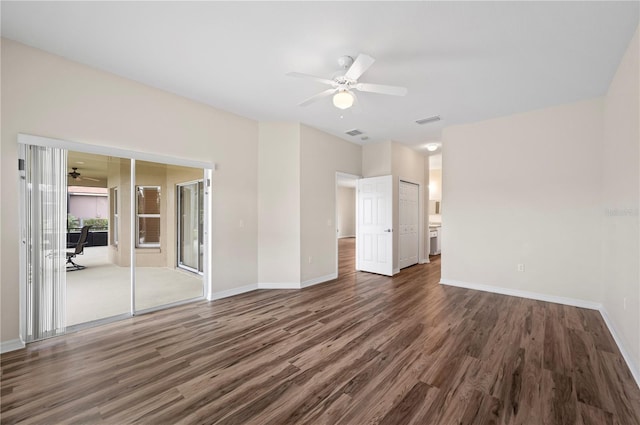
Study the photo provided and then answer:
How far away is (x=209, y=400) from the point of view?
192 centimetres

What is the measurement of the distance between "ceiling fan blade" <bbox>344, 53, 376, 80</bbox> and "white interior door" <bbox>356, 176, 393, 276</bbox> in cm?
348

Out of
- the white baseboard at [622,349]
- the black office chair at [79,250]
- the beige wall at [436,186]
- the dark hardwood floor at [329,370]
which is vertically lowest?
the dark hardwood floor at [329,370]

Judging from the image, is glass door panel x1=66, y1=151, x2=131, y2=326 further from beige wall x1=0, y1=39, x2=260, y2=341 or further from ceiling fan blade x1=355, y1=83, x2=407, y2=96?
ceiling fan blade x1=355, y1=83, x2=407, y2=96

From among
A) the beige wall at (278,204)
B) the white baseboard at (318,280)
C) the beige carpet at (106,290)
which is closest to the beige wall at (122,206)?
the beige carpet at (106,290)

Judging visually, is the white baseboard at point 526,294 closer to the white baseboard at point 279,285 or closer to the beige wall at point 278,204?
the white baseboard at point 279,285

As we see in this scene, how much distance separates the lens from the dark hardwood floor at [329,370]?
181cm

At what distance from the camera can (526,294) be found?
4238 mm

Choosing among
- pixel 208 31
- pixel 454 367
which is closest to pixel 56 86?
pixel 208 31

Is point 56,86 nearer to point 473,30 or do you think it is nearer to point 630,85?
point 473,30

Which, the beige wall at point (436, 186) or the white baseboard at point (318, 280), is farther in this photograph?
the beige wall at point (436, 186)

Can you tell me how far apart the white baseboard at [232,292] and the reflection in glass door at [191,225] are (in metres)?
0.75

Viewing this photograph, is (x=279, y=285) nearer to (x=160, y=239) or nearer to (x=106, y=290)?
(x=160, y=239)

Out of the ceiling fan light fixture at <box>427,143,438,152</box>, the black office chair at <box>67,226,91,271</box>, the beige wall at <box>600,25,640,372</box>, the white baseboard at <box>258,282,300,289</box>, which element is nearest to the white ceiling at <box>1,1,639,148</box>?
the beige wall at <box>600,25,640,372</box>

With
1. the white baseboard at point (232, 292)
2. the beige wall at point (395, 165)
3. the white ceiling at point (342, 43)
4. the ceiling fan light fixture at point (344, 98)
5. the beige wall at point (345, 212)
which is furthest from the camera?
the beige wall at point (345, 212)
